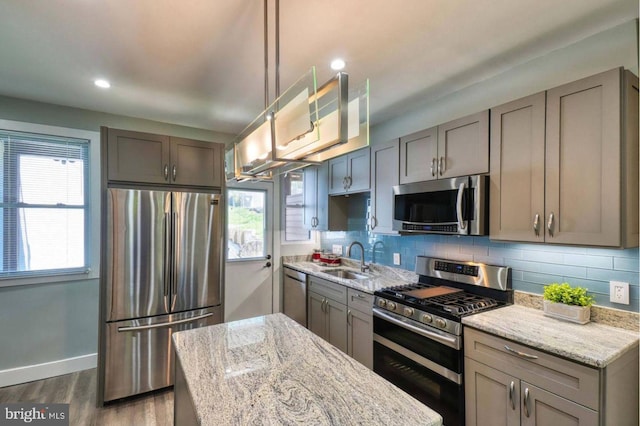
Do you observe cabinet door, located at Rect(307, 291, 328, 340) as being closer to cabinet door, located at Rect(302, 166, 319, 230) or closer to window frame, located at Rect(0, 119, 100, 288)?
cabinet door, located at Rect(302, 166, 319, 230)

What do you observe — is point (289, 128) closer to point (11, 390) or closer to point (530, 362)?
point (530, 362)

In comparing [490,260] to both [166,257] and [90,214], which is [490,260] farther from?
[90,214]

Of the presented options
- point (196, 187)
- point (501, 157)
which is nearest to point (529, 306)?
point (501, 157)

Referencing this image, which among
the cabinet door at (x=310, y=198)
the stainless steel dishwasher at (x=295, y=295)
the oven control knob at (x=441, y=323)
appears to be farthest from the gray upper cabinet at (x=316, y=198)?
the oven control knob at (x=441, y=323)

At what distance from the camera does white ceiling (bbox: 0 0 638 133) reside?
5.16 feet

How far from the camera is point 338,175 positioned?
11.6ft

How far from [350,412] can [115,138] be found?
273cm

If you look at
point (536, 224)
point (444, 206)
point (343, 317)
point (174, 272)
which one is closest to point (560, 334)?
point (536, 224)

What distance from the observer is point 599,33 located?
1791 mm

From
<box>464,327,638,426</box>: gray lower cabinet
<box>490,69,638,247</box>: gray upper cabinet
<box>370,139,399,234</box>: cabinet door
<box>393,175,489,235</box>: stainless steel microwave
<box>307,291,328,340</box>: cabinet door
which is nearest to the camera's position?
<box>464,327,638,426</box>: gray lower cabinet

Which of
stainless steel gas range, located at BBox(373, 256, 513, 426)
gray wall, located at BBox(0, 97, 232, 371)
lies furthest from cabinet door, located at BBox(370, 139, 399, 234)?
gray wall, located at BBox(0, 97, 232, 371)

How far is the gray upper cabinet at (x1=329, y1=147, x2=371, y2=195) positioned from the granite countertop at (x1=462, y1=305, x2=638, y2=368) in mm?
1661

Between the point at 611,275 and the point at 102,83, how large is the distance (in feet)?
12.3

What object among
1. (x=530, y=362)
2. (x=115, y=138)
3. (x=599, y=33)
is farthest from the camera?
(x=115, y=138)
